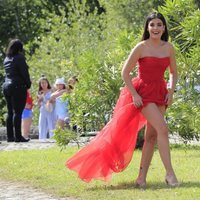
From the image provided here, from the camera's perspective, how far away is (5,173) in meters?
11.8

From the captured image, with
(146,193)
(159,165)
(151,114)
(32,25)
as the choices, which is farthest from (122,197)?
(32,25)

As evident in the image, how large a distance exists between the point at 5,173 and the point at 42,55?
65.7 feet

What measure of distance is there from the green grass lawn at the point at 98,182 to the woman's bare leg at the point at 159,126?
1.02ft

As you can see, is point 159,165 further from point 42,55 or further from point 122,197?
point 42,55

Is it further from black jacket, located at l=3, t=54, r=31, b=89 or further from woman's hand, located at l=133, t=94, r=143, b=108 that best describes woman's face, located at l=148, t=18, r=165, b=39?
black jacket, located at l=3, t=54, r=31, b=89

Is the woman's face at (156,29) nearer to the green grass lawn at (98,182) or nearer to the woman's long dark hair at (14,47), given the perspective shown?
the green grass lawn at (98,182)

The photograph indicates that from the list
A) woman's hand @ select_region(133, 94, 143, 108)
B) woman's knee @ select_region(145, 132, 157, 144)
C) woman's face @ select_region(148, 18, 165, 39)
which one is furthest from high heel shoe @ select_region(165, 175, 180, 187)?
woman's face @ select_region(148, 18, 165, 39)

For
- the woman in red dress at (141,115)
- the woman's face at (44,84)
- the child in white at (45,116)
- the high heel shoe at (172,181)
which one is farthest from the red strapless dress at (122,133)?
the woman's face at (44,84)

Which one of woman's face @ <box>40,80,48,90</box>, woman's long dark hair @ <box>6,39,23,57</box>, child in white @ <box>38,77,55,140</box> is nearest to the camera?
woman's long dark hair @ <box>6,39,23,57</box>

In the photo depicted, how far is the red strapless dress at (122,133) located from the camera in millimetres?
9688

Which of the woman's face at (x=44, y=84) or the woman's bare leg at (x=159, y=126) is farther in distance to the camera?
the woman's face at (x=44, y=84)

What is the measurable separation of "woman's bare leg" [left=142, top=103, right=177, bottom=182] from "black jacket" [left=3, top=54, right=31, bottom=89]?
7.09 meters

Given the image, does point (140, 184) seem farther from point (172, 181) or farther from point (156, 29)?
point (156, 29)

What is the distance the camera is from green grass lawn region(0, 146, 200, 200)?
9.16 metres
